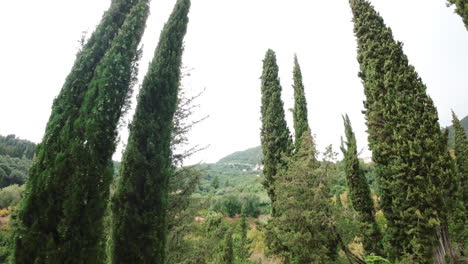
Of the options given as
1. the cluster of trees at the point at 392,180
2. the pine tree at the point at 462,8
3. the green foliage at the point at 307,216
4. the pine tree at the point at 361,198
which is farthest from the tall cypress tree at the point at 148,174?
the pine tree at the point at 361,198

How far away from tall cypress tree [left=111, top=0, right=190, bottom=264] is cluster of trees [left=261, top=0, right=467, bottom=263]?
5813 mm

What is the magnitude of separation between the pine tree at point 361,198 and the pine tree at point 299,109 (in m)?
3.46

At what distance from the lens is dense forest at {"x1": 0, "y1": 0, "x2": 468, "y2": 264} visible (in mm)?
4773

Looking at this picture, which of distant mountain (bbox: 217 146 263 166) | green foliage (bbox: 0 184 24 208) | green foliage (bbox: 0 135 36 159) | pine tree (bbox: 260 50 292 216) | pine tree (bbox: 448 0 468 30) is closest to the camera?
pine tree (bbox: 448 0 468 30)

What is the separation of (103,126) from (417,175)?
9654mm

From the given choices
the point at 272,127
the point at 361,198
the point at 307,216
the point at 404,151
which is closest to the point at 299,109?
the point at 272,127

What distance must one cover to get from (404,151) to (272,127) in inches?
316

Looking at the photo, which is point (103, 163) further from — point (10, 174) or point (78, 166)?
point (10, 174)

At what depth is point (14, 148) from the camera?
73.4 metres

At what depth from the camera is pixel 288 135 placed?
15.5m

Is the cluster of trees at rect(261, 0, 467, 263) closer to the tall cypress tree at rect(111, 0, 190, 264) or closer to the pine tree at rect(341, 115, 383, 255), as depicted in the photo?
the pine tree at rect(341, 115, 383, 255)

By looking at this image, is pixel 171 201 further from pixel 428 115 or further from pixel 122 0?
pixel 428 115

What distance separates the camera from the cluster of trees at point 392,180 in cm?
796

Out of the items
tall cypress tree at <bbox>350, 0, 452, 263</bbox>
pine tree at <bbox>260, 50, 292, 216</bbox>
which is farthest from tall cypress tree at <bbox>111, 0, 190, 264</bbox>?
pine tree at <bbox>260, 50, 292, 216</bbox>
